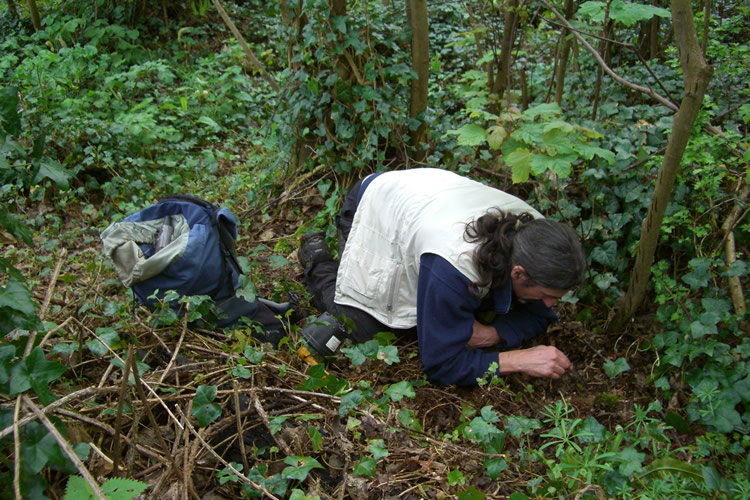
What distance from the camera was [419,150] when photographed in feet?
14.0

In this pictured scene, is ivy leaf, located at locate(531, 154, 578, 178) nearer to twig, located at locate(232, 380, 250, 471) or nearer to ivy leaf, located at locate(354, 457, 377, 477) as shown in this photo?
ivy leaf, located at locate(354, 457, 377, 477)

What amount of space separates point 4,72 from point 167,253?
18.5 ft

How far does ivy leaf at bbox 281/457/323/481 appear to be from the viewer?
5.45 feet

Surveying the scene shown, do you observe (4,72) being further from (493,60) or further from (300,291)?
(493,60)

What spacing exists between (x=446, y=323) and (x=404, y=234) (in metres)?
0.54

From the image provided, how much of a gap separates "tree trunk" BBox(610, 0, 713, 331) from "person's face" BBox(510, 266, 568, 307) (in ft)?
2.05

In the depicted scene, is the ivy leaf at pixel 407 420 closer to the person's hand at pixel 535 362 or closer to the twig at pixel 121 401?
the person's hand at pixel 535 362

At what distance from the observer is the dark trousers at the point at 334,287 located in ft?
9.70

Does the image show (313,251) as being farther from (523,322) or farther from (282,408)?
(282,408)

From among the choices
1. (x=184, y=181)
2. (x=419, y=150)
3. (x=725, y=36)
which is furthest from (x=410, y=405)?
(x=725, y=36)

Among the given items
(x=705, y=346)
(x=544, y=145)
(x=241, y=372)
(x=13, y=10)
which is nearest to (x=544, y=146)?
(x=544, y=145)

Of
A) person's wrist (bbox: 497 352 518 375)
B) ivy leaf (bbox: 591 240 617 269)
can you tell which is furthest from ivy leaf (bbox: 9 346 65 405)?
ivy leaf (bbox: 591 240 617 269)

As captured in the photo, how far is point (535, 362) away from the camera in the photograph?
262cm

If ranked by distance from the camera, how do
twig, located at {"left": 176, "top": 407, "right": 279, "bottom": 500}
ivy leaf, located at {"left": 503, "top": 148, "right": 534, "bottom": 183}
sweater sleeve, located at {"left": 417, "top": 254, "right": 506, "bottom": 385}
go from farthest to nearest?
1. ivy leaf, located at {"left": 503, "top": 148, "right": 534, "bottom": 183}
2. sweater sleeve, located at {"left": 417, "top": 254, "right": 506, "bottom": 385}
3. twig, located at {"left": 176, "top": 407, "right": 279, "bottom": 500}
